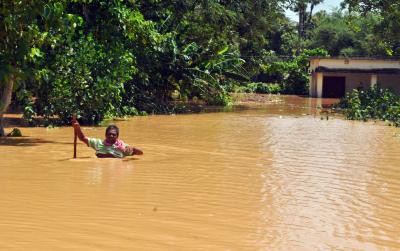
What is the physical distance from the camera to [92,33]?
18.6m

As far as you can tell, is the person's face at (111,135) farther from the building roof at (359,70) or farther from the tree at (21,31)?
the building roof at (359,70)

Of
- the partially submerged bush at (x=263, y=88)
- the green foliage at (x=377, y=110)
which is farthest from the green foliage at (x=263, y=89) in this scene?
the green foliage at (x=377, y=110)

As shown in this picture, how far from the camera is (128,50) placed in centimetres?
2094

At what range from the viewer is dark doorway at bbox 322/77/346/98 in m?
47.5

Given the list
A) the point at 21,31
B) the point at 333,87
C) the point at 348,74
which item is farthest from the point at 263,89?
the point at 21,31

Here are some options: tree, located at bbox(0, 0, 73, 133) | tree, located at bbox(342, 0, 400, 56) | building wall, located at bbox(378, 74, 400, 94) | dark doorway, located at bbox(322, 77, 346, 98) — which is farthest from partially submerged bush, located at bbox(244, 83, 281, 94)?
tree, located at bbox(0, 0, 73, 133)

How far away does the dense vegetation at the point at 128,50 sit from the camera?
43.5 feet

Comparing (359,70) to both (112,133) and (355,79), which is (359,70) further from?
(112,133)

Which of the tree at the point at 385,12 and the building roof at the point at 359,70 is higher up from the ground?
Answer: the tree at the point at 385,12

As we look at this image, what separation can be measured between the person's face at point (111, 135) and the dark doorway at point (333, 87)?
38116mm

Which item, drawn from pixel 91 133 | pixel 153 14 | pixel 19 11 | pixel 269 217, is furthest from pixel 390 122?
pixel 269 217

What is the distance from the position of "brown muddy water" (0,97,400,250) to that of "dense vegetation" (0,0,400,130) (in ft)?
7.35

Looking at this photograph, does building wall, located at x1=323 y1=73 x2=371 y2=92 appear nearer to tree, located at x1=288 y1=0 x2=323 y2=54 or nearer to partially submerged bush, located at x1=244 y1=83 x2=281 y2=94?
partially submerged bush, located at x1=244 y1=83 x2=281 y2=94

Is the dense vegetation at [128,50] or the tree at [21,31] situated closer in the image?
the tree at [21,31]
